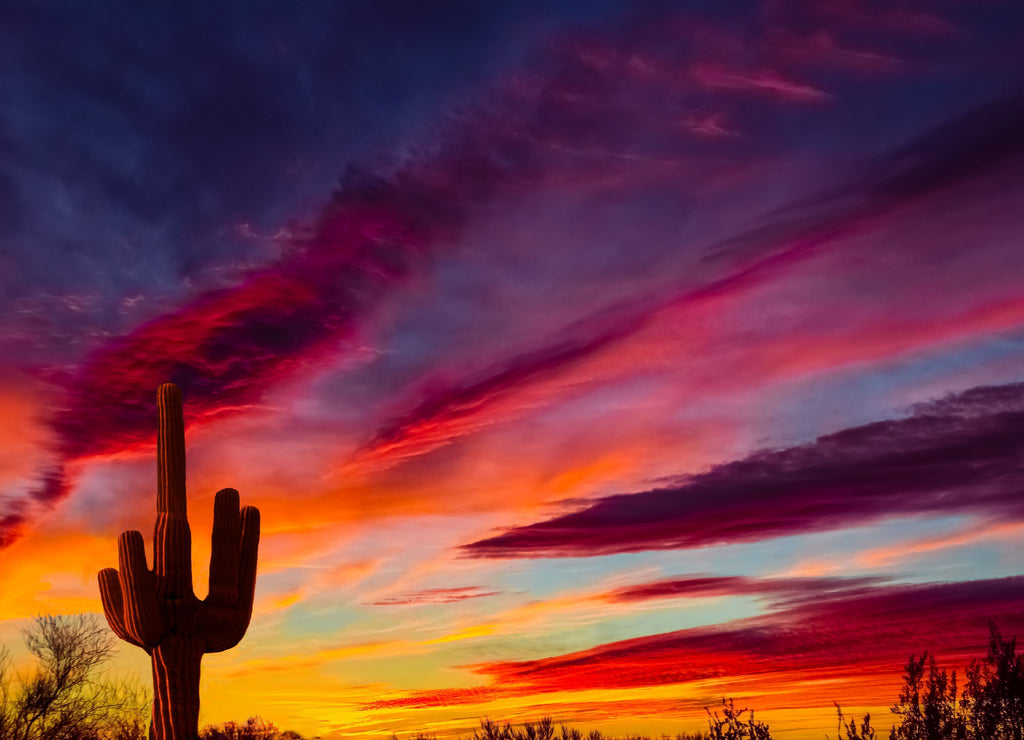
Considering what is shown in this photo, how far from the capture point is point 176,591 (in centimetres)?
1448

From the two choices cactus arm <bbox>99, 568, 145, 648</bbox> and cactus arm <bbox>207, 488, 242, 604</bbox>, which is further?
cactus arm <bbox>207, 488, 242, 604</bbox>

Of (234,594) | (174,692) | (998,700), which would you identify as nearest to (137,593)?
(174,692)

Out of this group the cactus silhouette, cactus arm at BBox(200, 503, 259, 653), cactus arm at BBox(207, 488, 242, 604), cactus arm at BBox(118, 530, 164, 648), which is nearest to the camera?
cactus arm at BBox(118, 530, 164, 648)

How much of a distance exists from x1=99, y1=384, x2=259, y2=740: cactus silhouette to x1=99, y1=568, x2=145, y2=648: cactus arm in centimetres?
1

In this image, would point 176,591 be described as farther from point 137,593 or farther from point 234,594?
point 234,594

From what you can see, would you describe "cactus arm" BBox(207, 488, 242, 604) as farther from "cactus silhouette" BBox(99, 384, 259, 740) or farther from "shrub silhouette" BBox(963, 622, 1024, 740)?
"shrub silhouette" BBox(963, 622, 1024, 740)

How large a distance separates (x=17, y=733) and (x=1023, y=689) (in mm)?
25662

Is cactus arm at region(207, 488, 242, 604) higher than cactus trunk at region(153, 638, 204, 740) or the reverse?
higher

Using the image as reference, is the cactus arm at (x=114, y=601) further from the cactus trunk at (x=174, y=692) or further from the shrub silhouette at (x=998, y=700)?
the shrub silhouette at (x=998, y=700)

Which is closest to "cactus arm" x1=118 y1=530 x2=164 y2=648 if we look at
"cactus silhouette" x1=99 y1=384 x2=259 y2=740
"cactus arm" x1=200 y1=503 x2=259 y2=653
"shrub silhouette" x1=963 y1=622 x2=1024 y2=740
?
"cactus silhouette" x1=99 y1=384 x2=259 y2=740

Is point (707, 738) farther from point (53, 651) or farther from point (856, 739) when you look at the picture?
point (53, 651)

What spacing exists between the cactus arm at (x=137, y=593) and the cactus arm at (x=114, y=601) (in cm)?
11

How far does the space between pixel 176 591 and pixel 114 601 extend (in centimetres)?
84

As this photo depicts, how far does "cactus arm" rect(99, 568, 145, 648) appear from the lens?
46.0ft
